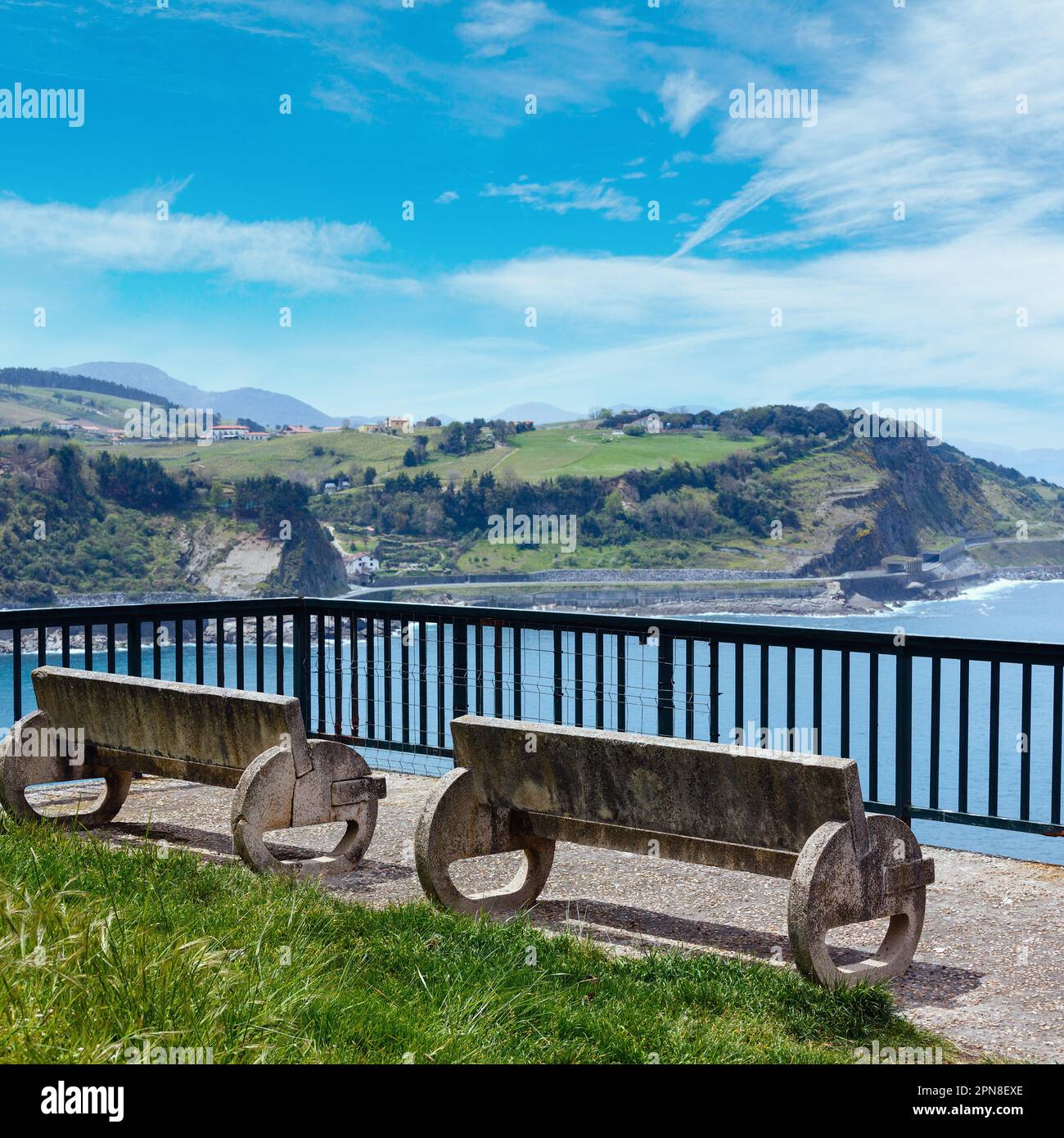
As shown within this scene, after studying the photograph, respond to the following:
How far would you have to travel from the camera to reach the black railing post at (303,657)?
9.59 meters

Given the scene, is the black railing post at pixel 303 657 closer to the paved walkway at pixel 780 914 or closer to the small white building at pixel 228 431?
the paved walkway at pixel 780 914

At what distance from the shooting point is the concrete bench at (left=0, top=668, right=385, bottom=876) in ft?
18.8

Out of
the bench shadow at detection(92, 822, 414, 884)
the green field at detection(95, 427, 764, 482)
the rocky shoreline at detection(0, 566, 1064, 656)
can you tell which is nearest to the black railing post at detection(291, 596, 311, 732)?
the bench shadow at detection(92, 822, 414, 884)

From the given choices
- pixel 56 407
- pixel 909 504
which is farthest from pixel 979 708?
pixel 56 407

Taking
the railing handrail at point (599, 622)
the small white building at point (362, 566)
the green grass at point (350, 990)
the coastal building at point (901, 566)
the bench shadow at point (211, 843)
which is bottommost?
the coastal building at point (901, 566)

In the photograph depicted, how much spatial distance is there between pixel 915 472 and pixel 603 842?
12787 cm

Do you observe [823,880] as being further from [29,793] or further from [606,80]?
[606,80]

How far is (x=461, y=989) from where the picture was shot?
153 inches

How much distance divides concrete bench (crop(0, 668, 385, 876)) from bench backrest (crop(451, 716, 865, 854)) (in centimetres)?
101

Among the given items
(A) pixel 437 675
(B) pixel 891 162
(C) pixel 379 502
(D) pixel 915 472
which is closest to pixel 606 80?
(B) pixel 891 162

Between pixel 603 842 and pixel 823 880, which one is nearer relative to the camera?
pixel 823 880

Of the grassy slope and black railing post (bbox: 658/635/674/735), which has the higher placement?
the grassy slope

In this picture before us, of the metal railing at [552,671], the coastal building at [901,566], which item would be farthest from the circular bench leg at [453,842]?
the coastal building at [901,566]

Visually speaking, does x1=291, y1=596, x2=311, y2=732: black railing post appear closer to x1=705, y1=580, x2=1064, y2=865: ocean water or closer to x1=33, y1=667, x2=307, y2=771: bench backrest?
x1=33, y1=667, x2=307, y2=771: bench backrest
